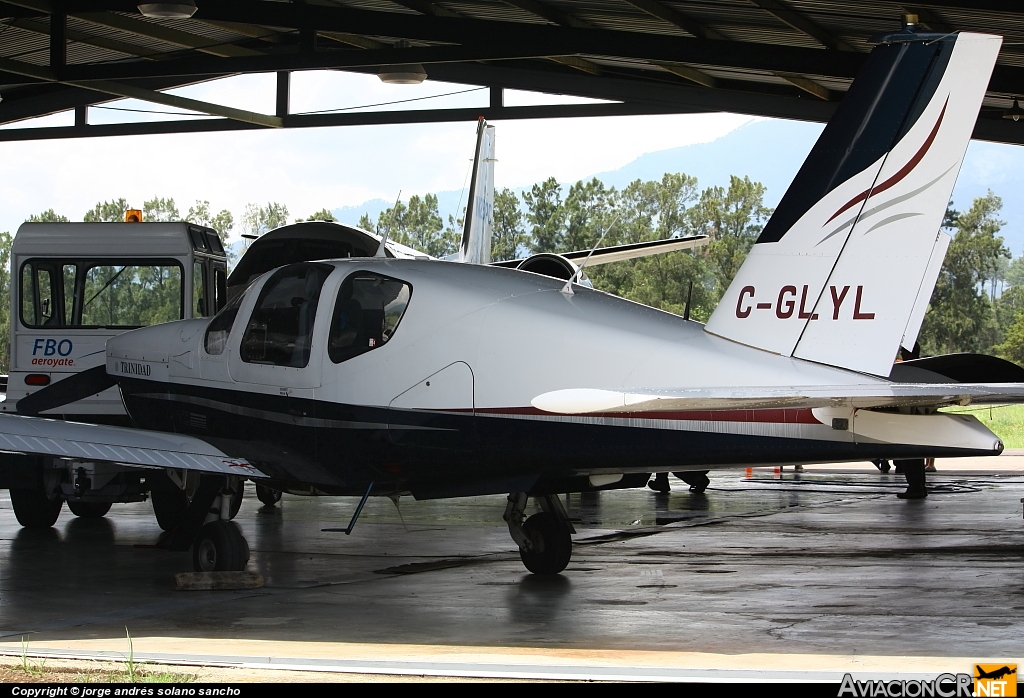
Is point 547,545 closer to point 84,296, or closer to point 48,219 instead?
point 84,296

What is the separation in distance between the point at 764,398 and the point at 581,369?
5.90ft

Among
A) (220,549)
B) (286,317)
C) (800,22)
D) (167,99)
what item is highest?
(800,22)

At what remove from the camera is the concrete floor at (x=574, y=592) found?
7.16 m

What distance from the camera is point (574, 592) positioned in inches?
382

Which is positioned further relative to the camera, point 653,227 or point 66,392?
point 653,227

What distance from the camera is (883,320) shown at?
7.75 m

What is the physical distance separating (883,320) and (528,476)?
2.66 m

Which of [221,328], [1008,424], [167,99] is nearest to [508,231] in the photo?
[1008,424]

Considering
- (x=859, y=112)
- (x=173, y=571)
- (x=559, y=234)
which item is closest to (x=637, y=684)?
(x=859, y=112)

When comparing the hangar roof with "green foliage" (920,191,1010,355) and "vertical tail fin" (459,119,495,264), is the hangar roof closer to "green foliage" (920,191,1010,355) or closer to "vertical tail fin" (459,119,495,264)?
"vertical tail fin" (459,119,495,264)

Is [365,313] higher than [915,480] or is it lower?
higher

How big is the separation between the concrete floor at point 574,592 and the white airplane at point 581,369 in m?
0.87

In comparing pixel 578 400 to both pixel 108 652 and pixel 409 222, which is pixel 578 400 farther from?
pixel 409 222

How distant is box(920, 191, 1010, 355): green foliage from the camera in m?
71.9
